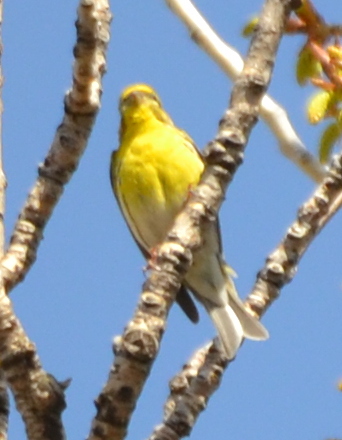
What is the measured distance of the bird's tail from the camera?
131 inches

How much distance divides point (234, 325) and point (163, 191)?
119 centimetres

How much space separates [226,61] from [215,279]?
1078 millimetres

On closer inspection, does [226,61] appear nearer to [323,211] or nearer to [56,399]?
[323,211]

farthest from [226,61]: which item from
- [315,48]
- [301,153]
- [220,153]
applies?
[220,153]

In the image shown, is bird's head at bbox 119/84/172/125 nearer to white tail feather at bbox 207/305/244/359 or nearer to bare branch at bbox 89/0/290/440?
white tail feather at bbox 207/305/244/359

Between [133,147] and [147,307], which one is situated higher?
[133,147]

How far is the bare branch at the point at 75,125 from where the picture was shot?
10.2 feet

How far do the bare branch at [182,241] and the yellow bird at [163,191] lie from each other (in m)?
1.57

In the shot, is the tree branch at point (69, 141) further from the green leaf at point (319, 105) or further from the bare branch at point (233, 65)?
the bare branch at point (233, 65)

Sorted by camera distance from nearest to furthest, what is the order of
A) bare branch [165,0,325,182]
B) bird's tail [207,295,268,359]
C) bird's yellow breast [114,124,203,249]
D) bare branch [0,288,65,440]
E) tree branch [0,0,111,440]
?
bare branch [0,288,65,440]
tree branch [0,0,111,440]
bird's tail [207,295,268,359]
bare branch [165,0,325,182]
bird's yellow breast [114,124,203,249]

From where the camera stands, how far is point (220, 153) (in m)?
2.74

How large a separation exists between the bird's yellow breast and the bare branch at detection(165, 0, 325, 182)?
0.68 m

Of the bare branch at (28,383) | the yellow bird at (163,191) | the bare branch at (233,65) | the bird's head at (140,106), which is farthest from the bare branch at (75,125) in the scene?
the bird's head at (140,106)

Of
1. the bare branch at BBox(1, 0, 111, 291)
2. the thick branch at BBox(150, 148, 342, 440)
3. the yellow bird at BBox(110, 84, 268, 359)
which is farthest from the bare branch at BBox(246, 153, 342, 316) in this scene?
the yellow bird at BBox(110, 84, 268, 359)
